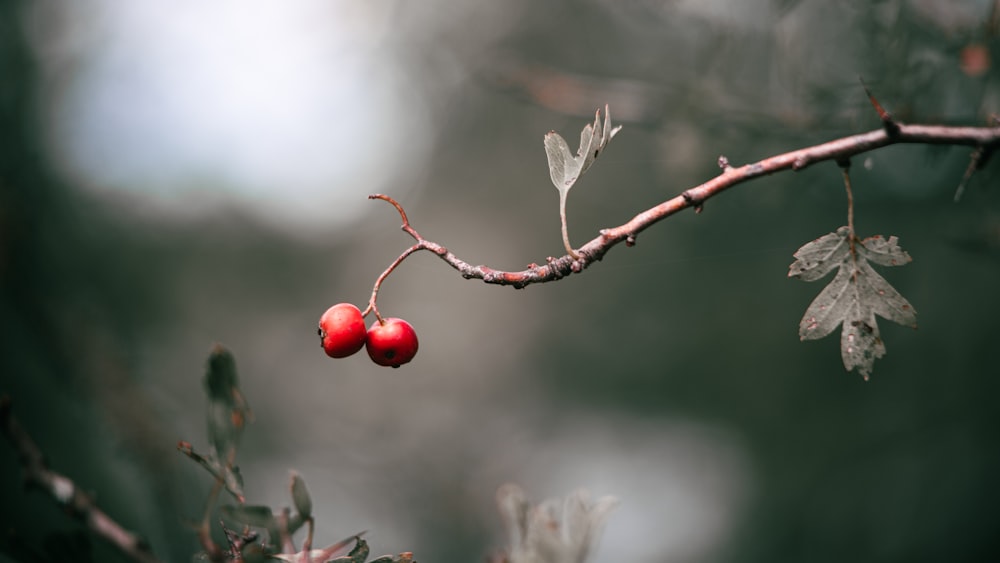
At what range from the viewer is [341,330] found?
2.75 feet

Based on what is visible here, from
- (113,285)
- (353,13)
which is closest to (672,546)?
(113,285)

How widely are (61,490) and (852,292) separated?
760 mm

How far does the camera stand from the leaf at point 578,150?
0.64 metres

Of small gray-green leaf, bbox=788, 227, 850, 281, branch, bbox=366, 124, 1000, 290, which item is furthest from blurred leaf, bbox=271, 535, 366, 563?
small gray-green leaf, bbox=788, 227, 850, 281

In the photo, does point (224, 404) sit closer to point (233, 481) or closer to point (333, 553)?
point (233, 481)

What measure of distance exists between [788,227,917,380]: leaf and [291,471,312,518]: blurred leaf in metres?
0.52

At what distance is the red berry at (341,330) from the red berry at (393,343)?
0.02 metres

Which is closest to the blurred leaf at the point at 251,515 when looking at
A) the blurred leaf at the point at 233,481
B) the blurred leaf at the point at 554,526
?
the blurred leaf at the point at 233,481

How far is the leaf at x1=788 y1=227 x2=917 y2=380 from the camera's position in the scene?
642 mm

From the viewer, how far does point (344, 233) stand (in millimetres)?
8383

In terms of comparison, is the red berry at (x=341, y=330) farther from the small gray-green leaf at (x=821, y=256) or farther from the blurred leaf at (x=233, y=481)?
the small gray-green leaf at (x=821, y=256)

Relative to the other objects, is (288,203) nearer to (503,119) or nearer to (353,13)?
(353,13)

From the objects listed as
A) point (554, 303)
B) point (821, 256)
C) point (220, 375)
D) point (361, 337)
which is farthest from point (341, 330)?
point (554, 303)

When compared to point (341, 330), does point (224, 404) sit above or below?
below
